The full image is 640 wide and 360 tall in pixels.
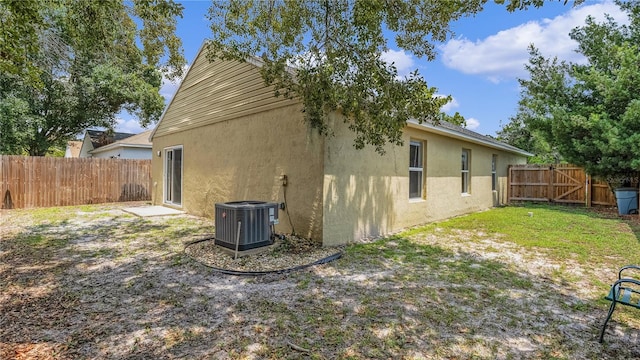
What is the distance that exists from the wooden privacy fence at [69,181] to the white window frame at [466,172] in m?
13.1

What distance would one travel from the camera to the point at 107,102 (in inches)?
774

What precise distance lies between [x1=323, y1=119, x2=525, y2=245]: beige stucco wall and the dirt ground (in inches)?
40.8

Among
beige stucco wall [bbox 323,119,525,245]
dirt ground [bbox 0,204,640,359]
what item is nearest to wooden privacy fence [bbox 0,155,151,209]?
dirt ground [bbox 0,204,640,359]

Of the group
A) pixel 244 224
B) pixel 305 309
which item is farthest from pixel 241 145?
pixel 305 309

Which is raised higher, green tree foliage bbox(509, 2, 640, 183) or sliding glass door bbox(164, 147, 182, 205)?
green tree foliage bbox(509, 2, 640, 183)

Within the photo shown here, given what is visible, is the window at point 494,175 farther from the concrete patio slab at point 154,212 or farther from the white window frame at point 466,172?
the concrete patio slab at point 154,212

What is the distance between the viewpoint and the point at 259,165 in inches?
304

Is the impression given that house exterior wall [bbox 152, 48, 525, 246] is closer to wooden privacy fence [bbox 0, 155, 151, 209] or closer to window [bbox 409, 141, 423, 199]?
window [bbox 409, 141, 423, 199]

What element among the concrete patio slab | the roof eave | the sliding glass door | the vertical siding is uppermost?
the vertical siding

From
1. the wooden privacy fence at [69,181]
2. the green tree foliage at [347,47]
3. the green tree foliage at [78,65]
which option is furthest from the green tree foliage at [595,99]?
the wooden privacy fence at [69,181]

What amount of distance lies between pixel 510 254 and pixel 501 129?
2728 cm

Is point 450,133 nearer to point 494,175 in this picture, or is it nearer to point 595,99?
point 494,175

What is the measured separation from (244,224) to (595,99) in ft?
46.2

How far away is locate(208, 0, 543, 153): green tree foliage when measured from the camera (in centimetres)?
546
